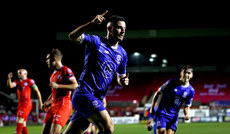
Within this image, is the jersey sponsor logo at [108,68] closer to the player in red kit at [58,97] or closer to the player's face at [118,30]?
the player's face at [118,30]

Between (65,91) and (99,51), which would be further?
(65,91)

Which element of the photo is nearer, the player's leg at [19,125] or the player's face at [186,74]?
the player's face at [186,74]

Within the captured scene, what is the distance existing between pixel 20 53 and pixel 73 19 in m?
7.40

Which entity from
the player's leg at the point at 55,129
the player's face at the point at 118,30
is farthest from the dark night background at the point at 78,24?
the player's face at the point at 118,30

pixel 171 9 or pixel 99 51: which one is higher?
pixel 171 9

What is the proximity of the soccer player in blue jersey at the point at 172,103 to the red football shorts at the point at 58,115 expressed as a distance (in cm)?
204

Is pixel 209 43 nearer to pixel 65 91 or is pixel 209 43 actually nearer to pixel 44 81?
pixel 44 81

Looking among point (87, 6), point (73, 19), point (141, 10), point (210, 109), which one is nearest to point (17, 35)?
point (73, 19)

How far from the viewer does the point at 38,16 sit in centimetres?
2812

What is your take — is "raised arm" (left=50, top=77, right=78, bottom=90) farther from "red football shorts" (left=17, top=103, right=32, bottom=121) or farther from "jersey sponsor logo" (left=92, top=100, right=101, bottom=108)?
"red football shorts" (left=17, top=103, right=32, bottom=121)

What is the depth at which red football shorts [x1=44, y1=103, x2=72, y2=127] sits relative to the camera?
576 centimetres

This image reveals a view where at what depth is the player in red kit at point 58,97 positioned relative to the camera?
18.8 ft

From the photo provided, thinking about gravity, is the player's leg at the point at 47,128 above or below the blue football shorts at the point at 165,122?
above

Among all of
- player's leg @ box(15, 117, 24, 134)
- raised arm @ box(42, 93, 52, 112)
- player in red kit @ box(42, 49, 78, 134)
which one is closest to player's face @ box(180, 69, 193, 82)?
player in red kit @ box(42, 49, 78, 134)
